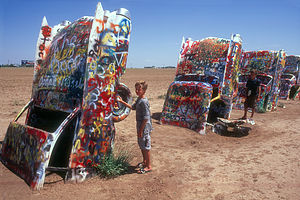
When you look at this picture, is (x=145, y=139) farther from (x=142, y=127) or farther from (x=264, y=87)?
(x=264, y=87)

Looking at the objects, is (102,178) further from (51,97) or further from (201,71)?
(201,71)

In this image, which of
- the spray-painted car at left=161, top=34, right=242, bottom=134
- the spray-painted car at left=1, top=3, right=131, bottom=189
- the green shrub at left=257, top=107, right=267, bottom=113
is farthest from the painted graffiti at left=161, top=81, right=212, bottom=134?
the green shrub at left=257, top=107, right=267, bottom=113

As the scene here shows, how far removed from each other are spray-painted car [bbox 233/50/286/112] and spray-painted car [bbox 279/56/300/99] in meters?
5.81

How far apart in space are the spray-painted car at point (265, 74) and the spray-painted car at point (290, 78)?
5.81m

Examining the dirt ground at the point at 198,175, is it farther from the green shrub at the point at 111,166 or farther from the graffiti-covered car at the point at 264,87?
the graffiti-covered car at the point at 264,87

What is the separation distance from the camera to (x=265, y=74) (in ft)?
38.8

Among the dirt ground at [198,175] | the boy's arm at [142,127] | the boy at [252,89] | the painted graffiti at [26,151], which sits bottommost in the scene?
the dirt ground at [198,175]

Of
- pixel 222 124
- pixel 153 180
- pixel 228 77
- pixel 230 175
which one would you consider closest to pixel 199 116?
pixel 222 124

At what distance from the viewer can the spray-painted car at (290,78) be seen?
16852 millimetres

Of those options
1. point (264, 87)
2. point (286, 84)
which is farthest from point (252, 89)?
point (286, 84)

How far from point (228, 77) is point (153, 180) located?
523 centimetres

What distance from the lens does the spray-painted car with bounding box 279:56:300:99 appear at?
16852mm

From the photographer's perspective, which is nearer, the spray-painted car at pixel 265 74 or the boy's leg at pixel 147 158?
the boy's leg at pixel 147 158

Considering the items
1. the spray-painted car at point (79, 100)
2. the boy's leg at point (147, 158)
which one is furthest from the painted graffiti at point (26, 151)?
the boy's leg at point (147, 158)
